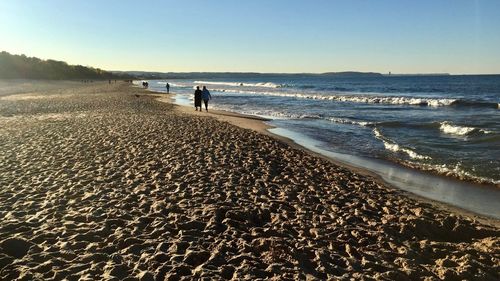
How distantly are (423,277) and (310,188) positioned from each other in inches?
148

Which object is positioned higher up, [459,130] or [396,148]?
[459,130]

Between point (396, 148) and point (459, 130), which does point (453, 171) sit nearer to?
point (396, 148)

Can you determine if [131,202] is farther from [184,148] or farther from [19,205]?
[184,148]

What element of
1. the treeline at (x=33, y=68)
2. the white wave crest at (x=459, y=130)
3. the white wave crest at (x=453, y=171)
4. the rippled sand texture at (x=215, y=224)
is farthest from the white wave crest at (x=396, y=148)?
the treeline at (x=33, y=68)

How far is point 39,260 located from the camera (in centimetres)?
496

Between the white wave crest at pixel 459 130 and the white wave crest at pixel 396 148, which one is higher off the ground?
the white wave crest at pixel 459 130

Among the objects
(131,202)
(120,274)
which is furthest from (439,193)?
(120,274)

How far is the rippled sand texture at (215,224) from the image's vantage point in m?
4.97

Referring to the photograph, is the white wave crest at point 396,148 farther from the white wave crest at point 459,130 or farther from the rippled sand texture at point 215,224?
the rippled sand texture at point 215,224

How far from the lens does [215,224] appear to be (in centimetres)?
623

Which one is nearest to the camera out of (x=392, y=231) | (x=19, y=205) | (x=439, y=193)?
(x=392, y=231)

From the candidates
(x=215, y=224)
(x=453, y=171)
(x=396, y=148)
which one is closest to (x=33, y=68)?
(x=396, y=148)

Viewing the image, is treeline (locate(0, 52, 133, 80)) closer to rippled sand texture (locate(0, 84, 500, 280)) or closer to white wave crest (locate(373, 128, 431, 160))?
white wave crest (locate(373, 128, 431, 160))


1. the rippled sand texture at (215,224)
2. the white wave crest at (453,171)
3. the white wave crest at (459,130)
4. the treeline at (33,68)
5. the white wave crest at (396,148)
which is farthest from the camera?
the treeline at (33,68)
